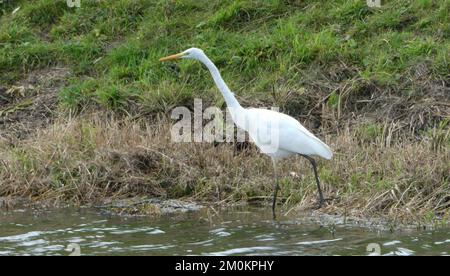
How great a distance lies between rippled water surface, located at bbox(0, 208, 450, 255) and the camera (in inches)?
319

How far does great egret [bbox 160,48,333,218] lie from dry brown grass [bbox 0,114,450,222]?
34 cm

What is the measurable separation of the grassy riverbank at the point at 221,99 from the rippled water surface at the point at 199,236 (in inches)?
19.3

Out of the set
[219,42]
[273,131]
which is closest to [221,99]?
[219,42]

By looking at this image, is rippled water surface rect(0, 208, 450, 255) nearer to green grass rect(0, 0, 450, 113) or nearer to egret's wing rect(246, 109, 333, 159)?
egret's wing rect(246, 109, 333, 159)

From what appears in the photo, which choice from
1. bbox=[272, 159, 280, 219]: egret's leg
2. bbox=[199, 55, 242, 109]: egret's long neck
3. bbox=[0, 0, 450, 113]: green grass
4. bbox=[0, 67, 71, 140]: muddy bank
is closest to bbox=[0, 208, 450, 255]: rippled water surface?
bbox=[272, 159, 280, 219]: egret's leg

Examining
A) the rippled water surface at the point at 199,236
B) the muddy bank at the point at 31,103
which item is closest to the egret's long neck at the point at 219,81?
the rippled water surface at the point at 199,236

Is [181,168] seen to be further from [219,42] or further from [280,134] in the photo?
[219,42]

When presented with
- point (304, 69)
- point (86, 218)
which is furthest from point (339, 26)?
point (86, 218)

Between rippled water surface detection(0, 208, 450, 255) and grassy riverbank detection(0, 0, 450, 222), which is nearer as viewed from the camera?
rippled water surface detection(0, 208, 450, 255)

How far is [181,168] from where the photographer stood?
1030cm

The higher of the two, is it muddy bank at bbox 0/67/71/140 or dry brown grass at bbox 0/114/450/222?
muddy bank at bbox 0/67/71/140

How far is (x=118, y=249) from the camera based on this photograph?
8250 millimetres

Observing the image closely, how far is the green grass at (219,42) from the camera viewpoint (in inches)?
474

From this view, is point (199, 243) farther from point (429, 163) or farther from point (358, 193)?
point (429, 163)
